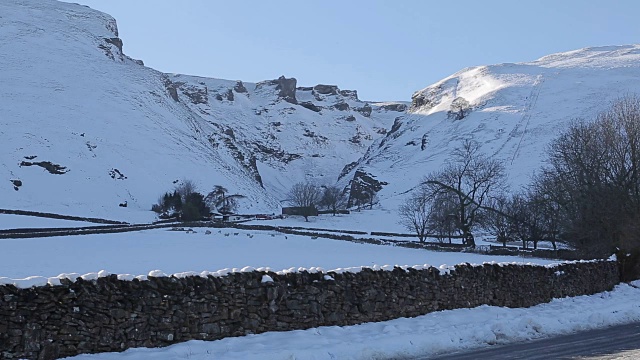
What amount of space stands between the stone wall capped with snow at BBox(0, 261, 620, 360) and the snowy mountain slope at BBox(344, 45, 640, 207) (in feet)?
314

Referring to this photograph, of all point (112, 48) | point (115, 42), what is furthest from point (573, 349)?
point (115, 42)

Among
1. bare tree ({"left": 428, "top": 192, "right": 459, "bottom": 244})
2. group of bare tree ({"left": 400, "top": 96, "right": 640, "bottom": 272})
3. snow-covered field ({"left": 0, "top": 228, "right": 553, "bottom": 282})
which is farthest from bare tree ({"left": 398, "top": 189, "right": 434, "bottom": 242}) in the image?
snow-covered field ({"left": 0, "top": 228, "right": 553, "bottom": 282})

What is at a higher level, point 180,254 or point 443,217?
point 443,217

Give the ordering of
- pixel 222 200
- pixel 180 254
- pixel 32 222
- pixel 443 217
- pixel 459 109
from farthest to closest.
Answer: pixel 459 109 → pixel 222 200 → pixel 32 222 → pixel 443 217 → pixel 180 254

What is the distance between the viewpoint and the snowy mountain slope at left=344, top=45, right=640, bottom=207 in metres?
136

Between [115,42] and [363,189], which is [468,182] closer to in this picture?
[363,189]

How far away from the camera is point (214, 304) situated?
48.4 feet

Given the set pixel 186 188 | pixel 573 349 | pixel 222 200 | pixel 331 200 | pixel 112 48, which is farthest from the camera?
pixel 112 48

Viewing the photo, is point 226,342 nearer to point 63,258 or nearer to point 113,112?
point 63,258

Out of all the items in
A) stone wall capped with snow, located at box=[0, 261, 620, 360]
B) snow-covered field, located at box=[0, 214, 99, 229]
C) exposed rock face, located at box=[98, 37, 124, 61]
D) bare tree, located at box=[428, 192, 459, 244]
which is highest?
exposed rock face, located at box=[98, 37, 124, 61]

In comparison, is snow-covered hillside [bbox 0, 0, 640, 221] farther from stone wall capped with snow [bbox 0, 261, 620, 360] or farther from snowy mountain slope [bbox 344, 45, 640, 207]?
stone wall capped with snow [bbox 0, 261, 620, 360]

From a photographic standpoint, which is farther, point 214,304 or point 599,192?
point 599,192

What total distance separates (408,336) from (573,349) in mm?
3535

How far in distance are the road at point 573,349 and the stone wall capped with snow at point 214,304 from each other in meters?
3.35
